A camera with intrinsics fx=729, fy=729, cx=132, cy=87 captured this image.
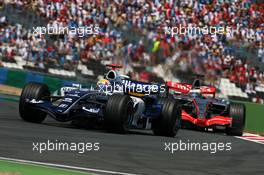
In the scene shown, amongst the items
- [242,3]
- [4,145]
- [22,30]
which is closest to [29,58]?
[22,30]

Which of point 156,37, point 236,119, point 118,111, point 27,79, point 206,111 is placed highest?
point 156,37

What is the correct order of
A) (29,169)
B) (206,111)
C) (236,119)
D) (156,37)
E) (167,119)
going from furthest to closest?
(156,37) < (236,119) < (206,111) < (167,119) < (29,169)

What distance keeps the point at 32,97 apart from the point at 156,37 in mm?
12573

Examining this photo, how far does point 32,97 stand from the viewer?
46.8 feet

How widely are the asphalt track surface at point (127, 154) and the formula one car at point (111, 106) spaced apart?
0.26 m

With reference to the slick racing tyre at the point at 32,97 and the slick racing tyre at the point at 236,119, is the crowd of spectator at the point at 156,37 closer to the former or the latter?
the slick racing tyre at the point at 236,119

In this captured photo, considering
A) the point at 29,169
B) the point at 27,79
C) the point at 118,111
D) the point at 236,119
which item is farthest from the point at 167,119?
the point at 27,79

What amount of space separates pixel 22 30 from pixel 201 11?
282 inches

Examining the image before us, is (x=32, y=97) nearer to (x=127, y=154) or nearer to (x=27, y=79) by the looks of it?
(x=127, y=154)

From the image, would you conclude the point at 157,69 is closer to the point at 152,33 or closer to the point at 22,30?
the point at 152,33

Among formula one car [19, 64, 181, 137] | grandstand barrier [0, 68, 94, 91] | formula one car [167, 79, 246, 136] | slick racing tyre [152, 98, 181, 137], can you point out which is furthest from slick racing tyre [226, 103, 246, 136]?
grandstand barrier [0, 68, 94, 91]

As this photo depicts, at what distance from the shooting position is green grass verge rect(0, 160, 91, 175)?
7.86 meters

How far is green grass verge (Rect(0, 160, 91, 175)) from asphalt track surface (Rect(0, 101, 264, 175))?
62cm

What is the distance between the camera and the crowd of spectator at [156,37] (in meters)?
25.1
